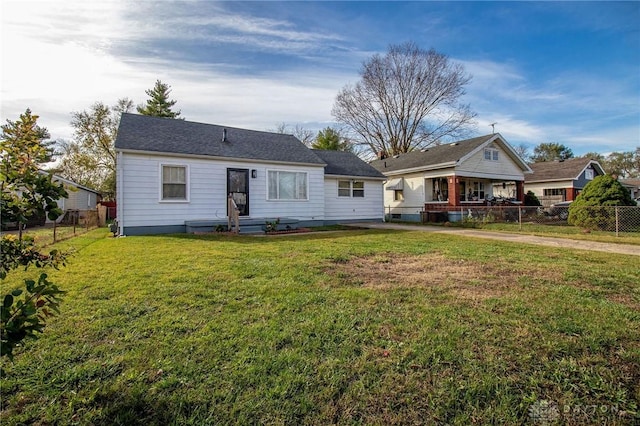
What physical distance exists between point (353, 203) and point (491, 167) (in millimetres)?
9931

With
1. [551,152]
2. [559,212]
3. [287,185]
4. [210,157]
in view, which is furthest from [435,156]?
[551,152]

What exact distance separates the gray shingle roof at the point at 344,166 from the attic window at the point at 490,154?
751cm

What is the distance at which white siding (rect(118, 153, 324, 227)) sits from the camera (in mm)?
10547

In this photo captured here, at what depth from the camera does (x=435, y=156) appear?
19938 mm

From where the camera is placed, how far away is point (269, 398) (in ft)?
6.58

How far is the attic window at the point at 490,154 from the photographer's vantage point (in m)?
19.3

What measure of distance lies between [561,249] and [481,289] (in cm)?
498

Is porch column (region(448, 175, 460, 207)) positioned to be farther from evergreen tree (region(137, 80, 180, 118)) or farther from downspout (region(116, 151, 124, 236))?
evergreen tree (region(137, 80, 180, 118))

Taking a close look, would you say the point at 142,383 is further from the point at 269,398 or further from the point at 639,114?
the point at 639,114

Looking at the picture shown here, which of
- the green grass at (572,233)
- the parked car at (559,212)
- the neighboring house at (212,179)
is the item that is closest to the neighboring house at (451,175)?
the green grass at (572,233)

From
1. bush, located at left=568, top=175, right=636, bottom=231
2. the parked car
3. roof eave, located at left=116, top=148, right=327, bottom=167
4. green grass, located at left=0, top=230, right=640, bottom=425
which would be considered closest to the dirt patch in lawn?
green grass, located at left=0, top=230, right=640, bottom=425

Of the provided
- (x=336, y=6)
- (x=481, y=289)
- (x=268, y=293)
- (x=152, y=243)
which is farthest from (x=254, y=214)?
(x=481, y=289)

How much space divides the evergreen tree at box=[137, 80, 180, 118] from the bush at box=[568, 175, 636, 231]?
1393 inches

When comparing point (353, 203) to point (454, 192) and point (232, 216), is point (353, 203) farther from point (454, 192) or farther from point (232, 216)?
point (232, 216)
